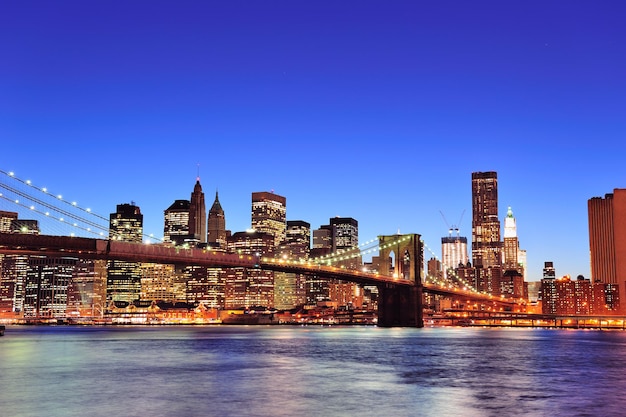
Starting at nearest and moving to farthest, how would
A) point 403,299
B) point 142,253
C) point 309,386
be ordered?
point 309,386 < point 142,253 < point 403,299

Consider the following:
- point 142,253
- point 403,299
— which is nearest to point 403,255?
point 403,299

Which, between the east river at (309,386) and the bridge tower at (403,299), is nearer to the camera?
the east river at (309,386)

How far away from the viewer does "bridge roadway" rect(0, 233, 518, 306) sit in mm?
65562

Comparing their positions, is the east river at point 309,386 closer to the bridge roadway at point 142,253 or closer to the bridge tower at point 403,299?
the bridge roadway at point 142,253

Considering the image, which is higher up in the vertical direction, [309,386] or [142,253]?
[142,253]

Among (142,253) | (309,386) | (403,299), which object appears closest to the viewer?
(309,386)

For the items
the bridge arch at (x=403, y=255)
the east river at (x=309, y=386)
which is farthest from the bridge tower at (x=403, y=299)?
the east river at (x=309, y=386)

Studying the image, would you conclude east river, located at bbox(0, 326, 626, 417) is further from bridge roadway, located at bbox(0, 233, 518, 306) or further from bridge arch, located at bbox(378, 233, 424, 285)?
bridge arch, located at bbox(378, 233, 424, 285)

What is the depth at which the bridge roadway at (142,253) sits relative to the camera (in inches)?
2581

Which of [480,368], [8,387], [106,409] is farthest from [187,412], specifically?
[480,368]

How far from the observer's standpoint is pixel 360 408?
21734 millimetres

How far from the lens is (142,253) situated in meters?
75.1

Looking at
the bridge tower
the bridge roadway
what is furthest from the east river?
the bridge tower

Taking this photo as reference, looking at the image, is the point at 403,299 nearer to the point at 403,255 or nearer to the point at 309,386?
the point at 403,255
